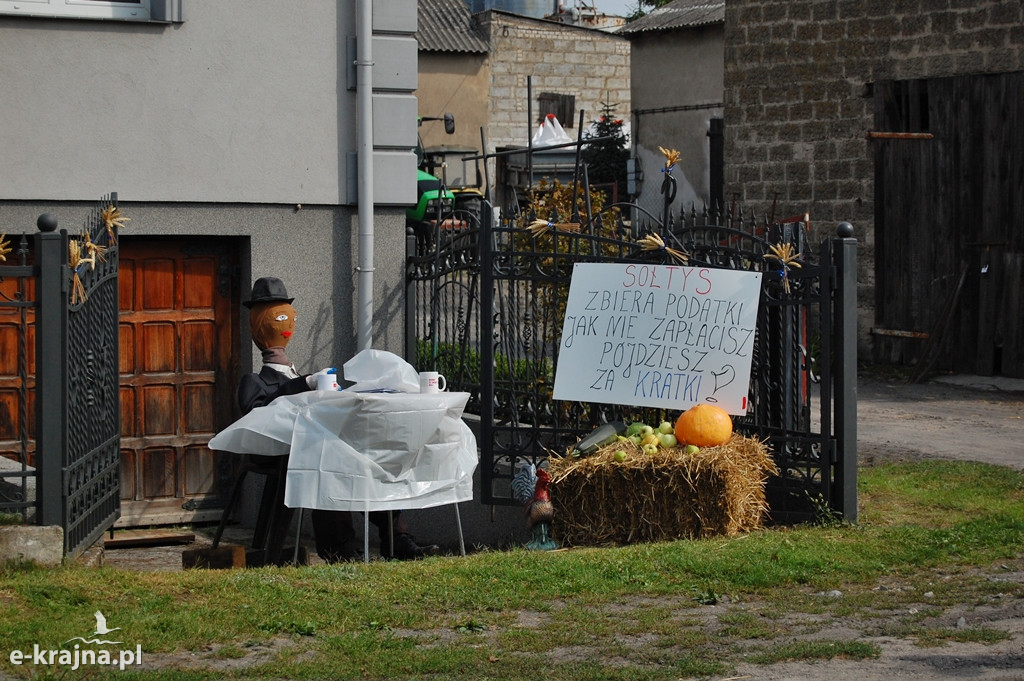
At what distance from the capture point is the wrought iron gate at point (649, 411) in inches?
295

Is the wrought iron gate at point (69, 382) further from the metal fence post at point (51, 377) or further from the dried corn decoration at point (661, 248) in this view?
the dried corn decoration at point (661, 248)

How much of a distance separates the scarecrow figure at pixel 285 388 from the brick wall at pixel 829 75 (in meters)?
8.64

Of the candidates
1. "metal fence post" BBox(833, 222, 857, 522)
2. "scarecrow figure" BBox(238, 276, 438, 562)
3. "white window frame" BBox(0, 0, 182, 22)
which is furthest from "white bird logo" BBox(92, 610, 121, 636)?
"white window frame" BBox(0, 0, 182, 22)

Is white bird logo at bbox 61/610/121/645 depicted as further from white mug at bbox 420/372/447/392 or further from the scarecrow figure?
white mug at bbox 420/372/447/392

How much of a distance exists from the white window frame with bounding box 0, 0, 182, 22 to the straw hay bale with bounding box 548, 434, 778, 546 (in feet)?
14.4

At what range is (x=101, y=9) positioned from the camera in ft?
30.7

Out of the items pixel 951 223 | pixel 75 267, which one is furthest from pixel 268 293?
pixel 951 223

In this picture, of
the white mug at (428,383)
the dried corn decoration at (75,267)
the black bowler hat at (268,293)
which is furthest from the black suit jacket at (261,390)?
the dried corn decoration at (75,267)

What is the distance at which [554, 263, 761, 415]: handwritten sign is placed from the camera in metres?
7.75

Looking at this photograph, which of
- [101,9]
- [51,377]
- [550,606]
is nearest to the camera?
[550,606]

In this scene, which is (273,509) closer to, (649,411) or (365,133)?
(649,411)

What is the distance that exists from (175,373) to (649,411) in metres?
3.65

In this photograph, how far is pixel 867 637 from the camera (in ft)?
18.1

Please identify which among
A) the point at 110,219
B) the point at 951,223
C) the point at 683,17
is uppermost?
the point at 683,17
